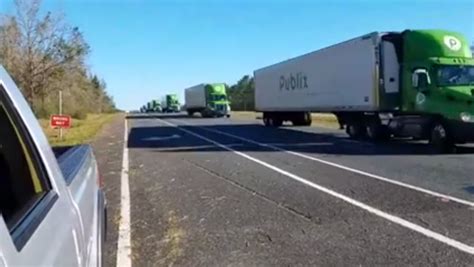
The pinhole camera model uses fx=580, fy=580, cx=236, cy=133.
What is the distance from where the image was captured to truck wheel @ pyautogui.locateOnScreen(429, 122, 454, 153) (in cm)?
1722

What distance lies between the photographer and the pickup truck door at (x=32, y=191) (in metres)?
2.12

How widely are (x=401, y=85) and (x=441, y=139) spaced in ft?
11.9

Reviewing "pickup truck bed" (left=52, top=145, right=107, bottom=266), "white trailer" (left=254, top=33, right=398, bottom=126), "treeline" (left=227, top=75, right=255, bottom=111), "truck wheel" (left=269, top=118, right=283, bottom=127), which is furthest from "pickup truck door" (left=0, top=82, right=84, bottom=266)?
"treeline" (left=227, top=75, right=255, bottom=111)

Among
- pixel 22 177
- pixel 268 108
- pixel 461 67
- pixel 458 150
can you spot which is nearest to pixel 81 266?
pixel 22 177

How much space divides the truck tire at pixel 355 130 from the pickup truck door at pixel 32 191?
21.4m

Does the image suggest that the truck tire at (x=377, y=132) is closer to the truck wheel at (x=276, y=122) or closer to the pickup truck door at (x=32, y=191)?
the truck wheel at (x=276, y=122)

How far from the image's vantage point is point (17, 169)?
8.80 ft

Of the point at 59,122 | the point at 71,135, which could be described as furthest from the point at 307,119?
the point at 59,122

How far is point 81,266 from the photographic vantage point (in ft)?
8.49

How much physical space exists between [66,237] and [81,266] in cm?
23

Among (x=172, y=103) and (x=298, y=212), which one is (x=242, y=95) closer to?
(x=172, y=103)

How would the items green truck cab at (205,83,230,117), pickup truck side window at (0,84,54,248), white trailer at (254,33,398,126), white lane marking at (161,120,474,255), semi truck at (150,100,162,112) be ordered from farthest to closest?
semi truck at (150,100,162,112), green truck cab at (205,83,230,117), white trailer at (254,33,398,126), white lane marking at (161,120,474,255), pickup truck side window at (0,84,54,248)

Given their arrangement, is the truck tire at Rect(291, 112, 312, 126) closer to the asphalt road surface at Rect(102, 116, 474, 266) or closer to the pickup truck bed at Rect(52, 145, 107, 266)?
the asphalt road surface at Rect(102, 116, 474, 266)

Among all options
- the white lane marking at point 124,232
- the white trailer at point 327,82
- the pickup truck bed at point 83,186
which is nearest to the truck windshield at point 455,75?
the white trailer at point 327,82
